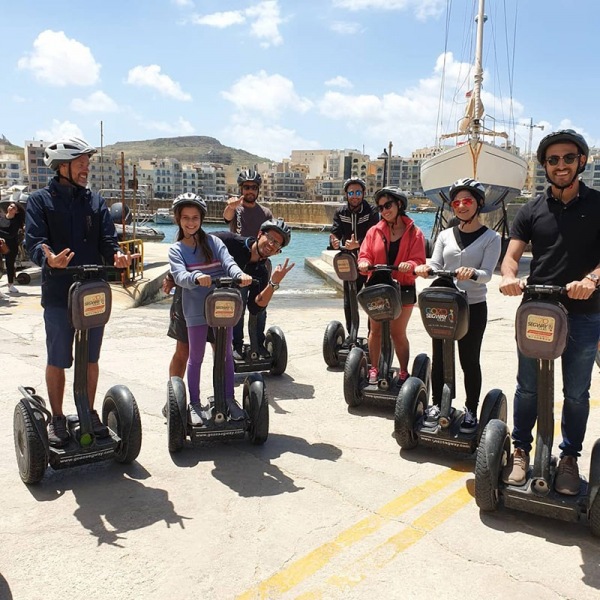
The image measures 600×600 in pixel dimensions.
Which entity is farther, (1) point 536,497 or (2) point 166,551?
(1) point 536,497

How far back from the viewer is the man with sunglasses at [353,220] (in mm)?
6863

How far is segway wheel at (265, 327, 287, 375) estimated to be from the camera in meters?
6.54

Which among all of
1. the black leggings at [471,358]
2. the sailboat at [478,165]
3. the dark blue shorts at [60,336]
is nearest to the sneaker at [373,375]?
the black leggings at [471,358]

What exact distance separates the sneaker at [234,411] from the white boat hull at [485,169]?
23.0 m

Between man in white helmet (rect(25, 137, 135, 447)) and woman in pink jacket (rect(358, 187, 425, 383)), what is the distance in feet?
7.37

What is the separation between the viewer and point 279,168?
616 ft

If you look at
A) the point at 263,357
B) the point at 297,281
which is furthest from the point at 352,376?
the point at 297,281

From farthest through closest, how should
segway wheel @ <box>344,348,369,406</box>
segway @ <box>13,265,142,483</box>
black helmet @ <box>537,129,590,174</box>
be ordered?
1. segway wheel @ <box>344,348,369,406</box>
2. segway @ <box>13,265,142,483</box>
3. black helmet @ <box>537,129,590,174</box>

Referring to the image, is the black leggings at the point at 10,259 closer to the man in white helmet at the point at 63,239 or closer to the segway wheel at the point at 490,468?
the man in white helmet at the point at 63,239

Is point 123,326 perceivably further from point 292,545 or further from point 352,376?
point 292,545

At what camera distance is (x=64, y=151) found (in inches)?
150

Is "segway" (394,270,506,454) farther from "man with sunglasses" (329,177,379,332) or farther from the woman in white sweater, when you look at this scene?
"man with sunglasses" (329,177,379,332)

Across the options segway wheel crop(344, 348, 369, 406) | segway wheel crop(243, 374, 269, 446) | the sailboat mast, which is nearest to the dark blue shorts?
segway wheel crop(243, 374, 269, 446)

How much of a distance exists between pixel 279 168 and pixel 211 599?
190421 mm
